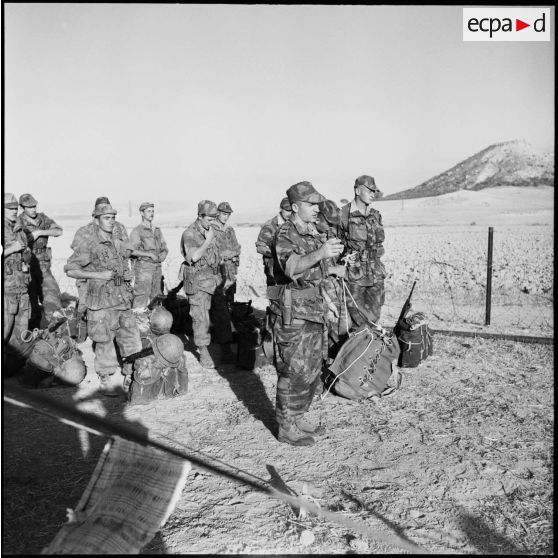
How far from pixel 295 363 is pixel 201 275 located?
292 centimetres

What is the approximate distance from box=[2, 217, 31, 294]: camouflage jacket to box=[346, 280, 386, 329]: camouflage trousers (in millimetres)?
4105

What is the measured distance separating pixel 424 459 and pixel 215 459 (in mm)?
1721

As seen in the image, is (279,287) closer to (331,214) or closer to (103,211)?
(331,214)

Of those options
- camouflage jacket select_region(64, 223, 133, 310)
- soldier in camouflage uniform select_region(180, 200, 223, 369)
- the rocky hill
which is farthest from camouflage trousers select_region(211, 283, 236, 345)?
the rocky hill

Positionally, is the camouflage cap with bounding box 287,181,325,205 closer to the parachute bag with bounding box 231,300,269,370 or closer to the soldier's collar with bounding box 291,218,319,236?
the soldier's collar with bounding box 291,218,319,236

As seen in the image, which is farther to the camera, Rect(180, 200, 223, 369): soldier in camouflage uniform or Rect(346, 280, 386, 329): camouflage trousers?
Rect(180, 200, 223, 369): soldier in camouflage uniform

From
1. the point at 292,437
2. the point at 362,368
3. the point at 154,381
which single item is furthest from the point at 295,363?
the point at 154,381

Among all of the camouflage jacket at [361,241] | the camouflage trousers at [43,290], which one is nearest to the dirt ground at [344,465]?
the camouflage jacket at [361,241]

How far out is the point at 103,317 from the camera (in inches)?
242

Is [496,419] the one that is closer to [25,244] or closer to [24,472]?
[24,472]

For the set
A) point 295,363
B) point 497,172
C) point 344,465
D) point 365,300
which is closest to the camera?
point 344,465

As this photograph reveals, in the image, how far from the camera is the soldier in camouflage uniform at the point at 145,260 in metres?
9.23

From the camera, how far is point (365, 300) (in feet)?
22.3

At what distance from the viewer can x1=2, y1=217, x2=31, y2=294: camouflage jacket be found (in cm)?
638
